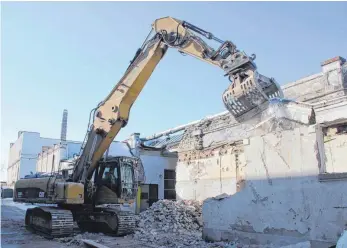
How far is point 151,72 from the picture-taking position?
9.83 m

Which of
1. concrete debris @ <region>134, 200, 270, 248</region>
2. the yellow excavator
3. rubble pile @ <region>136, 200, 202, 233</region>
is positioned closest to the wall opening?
concrete debris @ <region>134, 200, 270, 248</region>

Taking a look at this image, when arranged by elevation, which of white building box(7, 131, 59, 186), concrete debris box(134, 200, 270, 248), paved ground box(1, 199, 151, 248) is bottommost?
paved ground box(1, 199, 151, 248)

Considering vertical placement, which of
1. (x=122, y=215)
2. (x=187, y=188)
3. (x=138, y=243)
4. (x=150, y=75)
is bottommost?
(x=138, y=243)

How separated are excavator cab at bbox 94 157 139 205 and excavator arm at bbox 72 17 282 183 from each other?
1.20 ft

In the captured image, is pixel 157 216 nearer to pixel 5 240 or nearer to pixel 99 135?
pixel 99 135

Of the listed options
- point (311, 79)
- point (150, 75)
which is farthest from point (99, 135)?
point (311, 79)

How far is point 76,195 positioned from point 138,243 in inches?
94.8

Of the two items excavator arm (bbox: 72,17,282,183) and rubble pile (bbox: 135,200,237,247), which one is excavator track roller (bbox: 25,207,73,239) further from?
rubble pile (bbox: 135,200,237,247)

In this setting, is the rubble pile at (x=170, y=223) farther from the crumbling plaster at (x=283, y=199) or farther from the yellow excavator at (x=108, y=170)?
the crumbling plaster at (x=283, y=199)

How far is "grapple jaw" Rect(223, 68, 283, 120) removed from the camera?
6730mm

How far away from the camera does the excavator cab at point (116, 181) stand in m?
10.4

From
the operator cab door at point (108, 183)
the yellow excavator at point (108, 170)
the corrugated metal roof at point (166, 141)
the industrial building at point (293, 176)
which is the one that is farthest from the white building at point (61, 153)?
the industrial building at point (293, 176)

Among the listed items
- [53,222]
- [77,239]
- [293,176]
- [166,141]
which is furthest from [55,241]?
[166,141]

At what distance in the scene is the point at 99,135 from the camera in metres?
10.5
